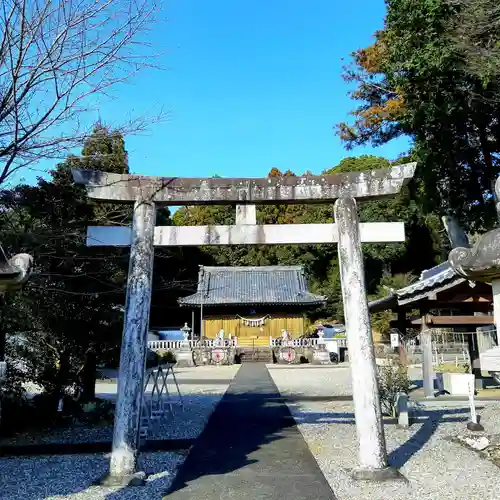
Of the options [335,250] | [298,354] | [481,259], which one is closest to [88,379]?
[481,259]

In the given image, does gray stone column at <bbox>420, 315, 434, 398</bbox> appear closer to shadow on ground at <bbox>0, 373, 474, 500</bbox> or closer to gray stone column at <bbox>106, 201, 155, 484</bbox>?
shadow on ground at <bbox>0, 373, 474, 500</bbox>

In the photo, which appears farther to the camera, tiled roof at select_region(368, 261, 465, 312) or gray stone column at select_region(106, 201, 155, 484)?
tiled roof at select_region(368, 261, 465, 312)

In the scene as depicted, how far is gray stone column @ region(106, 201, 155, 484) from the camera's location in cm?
530

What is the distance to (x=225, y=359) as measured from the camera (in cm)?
2741

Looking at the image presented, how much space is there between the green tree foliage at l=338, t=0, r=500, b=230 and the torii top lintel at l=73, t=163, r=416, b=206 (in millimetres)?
6206

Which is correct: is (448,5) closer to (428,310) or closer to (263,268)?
(428,310)

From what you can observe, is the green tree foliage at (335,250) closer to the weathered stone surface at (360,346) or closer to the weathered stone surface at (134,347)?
the weathered stone surface at (360,346)

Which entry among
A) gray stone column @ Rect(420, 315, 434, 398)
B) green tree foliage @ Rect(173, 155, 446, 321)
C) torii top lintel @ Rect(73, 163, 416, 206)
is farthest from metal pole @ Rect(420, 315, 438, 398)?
green tree foliage @ Rect(173, 155, 446, 321)

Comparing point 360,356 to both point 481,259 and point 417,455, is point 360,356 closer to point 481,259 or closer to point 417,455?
point 481,259

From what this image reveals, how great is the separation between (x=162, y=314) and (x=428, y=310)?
32.5m

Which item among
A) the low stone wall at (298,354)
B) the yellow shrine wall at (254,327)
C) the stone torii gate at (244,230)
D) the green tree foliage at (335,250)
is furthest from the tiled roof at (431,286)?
the green tree foliage at (335,250)

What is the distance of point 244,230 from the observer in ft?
20.5

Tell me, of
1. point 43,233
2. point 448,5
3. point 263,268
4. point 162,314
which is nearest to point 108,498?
point 43,233

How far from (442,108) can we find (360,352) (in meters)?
9.41
